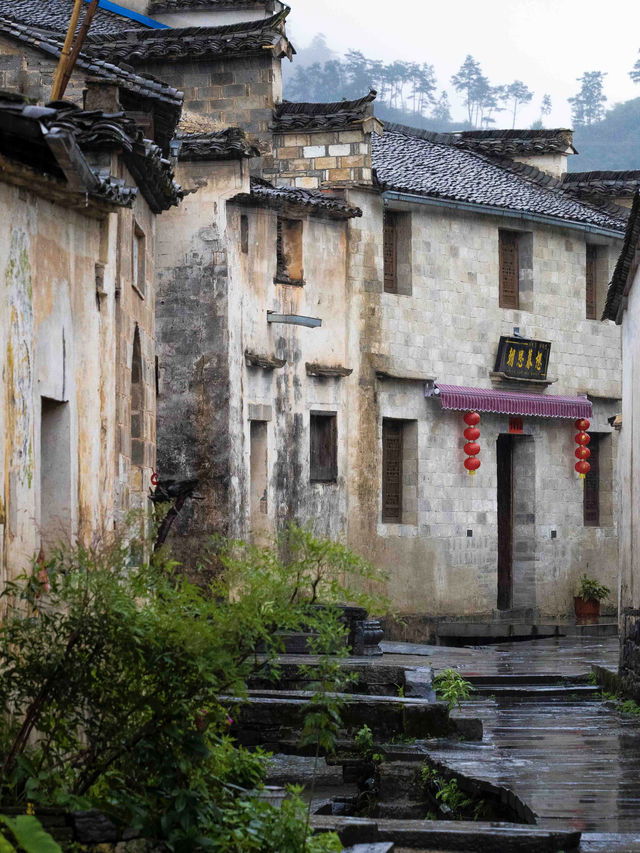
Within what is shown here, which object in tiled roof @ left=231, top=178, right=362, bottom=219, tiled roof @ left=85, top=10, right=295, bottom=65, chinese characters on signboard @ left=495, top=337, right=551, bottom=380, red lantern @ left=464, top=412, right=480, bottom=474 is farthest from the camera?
chinese characters on signboard @ left=495, top=337, right=551, bottom=380

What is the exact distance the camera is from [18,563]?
9.60 metres

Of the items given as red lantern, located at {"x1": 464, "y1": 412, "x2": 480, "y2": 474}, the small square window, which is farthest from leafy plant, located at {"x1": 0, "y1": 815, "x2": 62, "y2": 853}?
red lantern, located at {"x1": 464, "y1": 412, "x2": 480, "y2": 474}

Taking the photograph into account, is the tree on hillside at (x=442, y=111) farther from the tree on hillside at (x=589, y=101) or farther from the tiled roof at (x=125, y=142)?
the tiled roof at (x=125, y=142)

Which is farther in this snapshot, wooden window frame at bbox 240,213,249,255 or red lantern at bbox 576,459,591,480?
red lantern at bbox 576,459,591,480

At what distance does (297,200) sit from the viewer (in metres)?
22.9

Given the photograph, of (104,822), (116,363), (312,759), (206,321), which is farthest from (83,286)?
(206,321)

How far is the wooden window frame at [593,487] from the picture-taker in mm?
29125

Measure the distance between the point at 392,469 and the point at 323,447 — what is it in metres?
1.92

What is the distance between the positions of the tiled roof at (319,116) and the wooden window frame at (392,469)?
4941 millimetres

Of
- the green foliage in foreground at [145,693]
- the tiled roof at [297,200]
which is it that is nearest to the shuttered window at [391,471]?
the tiled roof at [297,200]

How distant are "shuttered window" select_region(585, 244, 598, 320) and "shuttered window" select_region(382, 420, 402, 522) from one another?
5559 mm

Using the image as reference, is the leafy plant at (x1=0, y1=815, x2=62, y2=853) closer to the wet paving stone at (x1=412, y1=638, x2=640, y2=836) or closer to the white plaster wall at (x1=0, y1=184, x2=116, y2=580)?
the white plaster wall at (x1=0, y1=184, x2=116, y2=580)

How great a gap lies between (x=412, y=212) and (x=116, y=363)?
43.0ft

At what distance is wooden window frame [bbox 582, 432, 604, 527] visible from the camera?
29125mm
